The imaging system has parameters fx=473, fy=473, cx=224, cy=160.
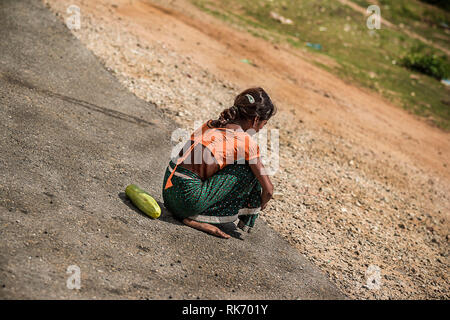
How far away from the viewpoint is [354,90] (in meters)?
10.5

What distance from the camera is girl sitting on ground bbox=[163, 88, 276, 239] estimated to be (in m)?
3.47

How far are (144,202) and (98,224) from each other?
1.47 ft

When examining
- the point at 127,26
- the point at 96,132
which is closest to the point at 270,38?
the point at 127,26

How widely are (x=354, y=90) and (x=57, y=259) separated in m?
8.77

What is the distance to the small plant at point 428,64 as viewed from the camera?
1288 centimetres

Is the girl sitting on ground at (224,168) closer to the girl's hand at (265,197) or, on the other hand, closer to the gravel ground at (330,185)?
the girl's hand at (265,197)

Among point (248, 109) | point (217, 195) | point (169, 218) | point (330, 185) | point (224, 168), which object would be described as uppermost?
point (248, 109)

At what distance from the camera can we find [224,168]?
3.56 metres
